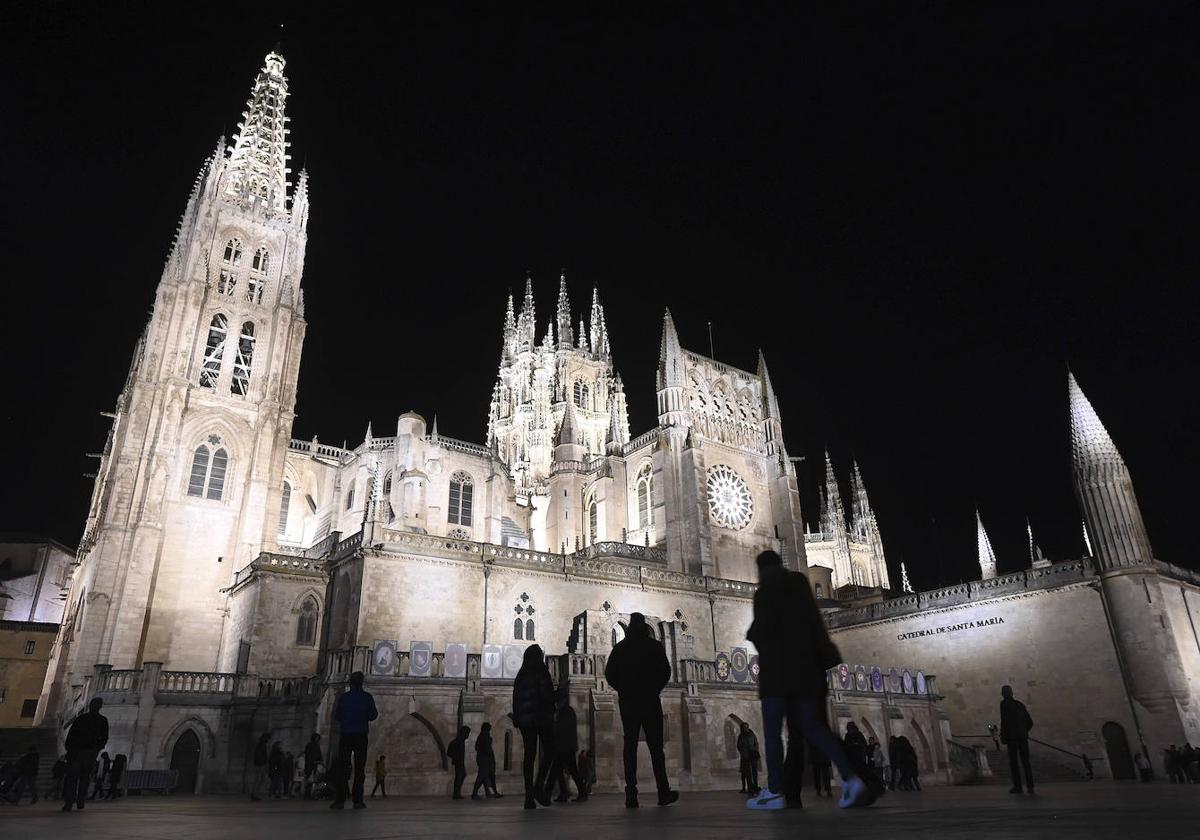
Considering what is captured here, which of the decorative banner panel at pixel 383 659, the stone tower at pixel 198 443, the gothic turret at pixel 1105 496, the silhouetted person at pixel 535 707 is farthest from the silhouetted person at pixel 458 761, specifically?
the gothic turret at pixel 1105 496

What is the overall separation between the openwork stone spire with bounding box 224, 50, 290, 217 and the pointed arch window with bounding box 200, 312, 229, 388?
8.19 metres

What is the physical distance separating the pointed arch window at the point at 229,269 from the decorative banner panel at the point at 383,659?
27.8 metres

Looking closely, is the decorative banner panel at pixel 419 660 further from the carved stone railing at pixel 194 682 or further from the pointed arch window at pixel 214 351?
the pointed arch window at pixel 214 351

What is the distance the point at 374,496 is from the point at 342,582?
132 inches

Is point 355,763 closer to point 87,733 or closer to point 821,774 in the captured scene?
point 87,733

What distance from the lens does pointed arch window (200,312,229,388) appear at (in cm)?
3888

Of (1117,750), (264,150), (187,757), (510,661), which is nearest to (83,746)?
(510,661)

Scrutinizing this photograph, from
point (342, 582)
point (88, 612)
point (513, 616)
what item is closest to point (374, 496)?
point (342, 582)

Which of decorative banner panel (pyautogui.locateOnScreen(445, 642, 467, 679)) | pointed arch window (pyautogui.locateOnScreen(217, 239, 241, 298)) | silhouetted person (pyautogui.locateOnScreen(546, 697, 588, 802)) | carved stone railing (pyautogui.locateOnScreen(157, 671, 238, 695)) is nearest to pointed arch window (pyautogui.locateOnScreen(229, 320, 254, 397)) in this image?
pointed arch window (pyautogui.locateOnScreen(217, 239, 241, 298))

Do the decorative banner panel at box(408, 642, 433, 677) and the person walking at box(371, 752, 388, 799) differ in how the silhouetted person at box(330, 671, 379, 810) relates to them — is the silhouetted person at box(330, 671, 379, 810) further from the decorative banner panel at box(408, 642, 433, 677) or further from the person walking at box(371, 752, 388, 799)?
the decorative banner panel at box(408, 642, 433, 677)

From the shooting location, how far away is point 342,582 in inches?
1119

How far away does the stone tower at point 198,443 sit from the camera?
1266 inches

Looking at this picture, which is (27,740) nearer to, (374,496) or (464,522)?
(374,496)

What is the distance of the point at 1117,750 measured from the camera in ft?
89.6
